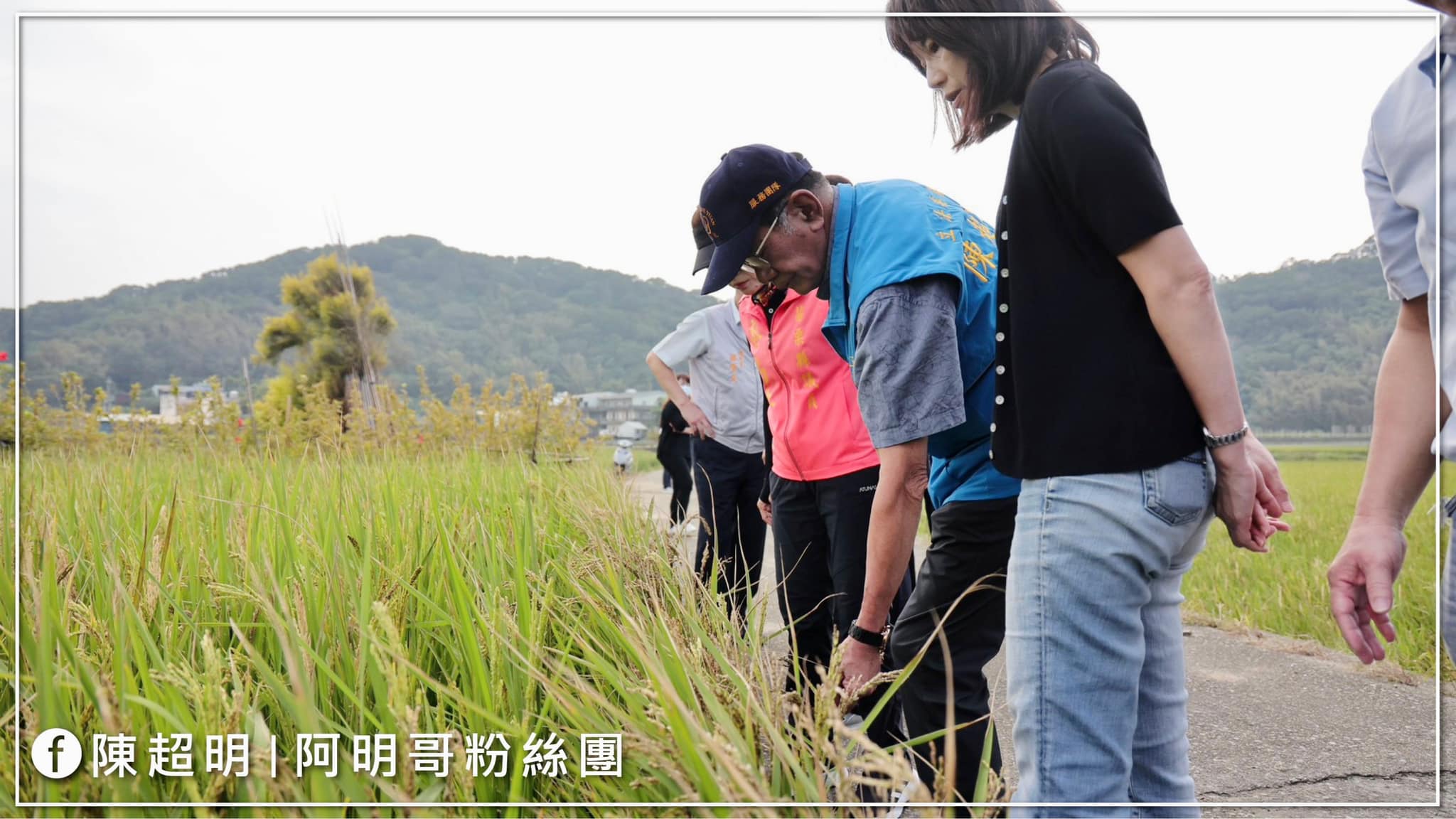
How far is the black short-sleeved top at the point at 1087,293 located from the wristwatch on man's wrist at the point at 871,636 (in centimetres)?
65

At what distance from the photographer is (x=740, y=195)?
197 cm

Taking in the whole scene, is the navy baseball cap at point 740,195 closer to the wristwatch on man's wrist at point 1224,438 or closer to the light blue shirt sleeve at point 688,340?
the wristwatch on man's wrist at point 1224,438

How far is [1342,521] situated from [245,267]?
6.60 metres

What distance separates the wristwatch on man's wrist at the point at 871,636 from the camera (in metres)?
1.83

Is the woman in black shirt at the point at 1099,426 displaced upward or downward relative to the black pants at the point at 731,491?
upward

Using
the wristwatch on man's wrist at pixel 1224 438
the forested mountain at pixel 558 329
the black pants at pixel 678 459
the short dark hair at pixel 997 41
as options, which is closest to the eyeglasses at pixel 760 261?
the short dark hair at pixel 997 41

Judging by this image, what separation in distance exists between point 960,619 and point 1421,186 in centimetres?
106

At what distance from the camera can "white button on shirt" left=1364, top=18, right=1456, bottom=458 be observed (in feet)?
3.50

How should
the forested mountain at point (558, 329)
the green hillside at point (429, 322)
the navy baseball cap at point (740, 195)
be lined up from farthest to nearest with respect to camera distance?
the green hillside at point (429, 322) < the forested mountain at point (558, 329) < the navy baseball cap at point (740, 195)

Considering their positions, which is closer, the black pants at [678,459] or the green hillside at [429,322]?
the green hillside at [429,322]

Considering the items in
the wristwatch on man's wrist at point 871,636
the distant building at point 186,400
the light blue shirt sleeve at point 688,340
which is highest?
the light blue shirt sleeve at point 688,340

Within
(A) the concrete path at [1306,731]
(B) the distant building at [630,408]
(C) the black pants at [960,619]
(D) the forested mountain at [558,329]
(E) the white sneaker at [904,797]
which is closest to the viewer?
(E) the white sneaker at [904,797]

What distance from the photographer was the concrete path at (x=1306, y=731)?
2.47 metres

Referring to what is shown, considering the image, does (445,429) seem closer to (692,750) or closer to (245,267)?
(245,267)
